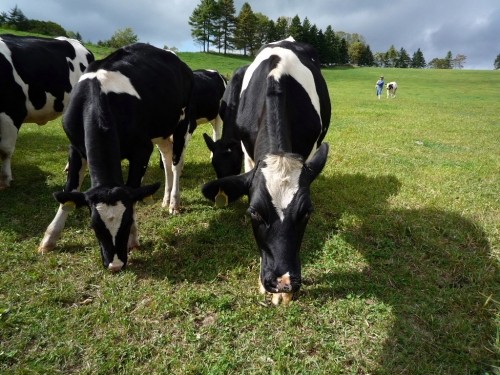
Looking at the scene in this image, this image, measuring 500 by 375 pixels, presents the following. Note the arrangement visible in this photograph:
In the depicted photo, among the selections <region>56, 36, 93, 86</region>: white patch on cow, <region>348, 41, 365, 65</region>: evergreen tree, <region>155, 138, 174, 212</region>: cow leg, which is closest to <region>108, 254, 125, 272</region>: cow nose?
<region>155, 138, 174, 212</region>: cow leg

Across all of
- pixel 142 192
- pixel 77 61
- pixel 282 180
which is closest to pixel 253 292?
pixel 282 180

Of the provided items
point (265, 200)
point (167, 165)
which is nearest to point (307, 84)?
point (265, 200)

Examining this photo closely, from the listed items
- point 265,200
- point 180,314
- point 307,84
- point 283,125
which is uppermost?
point 307,84

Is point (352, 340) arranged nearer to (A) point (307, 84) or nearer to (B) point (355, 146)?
(A) point (307, 84)

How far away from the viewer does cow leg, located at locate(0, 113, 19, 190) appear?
575cm

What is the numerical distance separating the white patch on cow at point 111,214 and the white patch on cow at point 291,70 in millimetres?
2123

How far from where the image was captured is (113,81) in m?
4.17

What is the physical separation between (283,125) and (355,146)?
667cm

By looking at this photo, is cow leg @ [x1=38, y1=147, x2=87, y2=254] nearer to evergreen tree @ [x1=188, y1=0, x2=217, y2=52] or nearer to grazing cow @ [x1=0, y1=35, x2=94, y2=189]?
grazing cow @ [x1=0, y1=35, x2=94, y2=189]

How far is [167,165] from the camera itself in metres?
5.97

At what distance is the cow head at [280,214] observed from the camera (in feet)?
9.37

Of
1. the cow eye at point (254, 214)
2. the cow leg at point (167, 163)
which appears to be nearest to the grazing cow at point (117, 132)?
the cow leg at point (167, 163)

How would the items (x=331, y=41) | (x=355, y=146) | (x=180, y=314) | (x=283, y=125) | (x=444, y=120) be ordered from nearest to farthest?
(x=180, y=314) → (x=283, y=125) → (x=355, y=146) → (x=444, y=120) → (x=331, y=41)

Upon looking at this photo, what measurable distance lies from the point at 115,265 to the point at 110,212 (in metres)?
0.61
